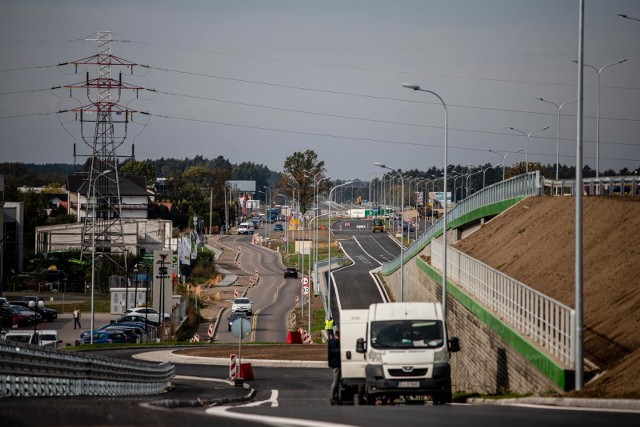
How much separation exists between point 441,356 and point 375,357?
1530 mm

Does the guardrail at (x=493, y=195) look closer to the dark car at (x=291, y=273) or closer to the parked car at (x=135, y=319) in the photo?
the parked car at (x=135, y=319)

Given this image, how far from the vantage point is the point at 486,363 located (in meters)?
29.6

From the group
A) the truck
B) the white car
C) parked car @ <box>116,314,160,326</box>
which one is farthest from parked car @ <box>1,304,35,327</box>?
the truck

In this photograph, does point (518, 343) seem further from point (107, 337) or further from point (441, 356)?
point (107, 337)

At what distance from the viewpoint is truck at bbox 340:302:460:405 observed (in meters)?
24.3

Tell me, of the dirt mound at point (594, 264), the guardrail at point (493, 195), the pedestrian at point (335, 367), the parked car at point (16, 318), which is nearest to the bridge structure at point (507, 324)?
the guardrail at point (493, 195)

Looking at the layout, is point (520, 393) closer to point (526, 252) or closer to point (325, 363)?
point (526, 252)

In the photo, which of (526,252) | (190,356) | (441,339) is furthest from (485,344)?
(190,356)

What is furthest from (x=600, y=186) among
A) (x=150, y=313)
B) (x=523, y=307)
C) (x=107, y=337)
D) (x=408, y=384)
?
(x=150, y=313)

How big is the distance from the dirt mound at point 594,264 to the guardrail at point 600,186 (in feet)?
4.47

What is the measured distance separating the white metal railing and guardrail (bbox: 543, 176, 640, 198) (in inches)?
295

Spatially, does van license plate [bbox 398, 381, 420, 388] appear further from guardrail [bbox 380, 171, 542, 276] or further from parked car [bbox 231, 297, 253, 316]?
parked car [bbox 231, 297, 253, 316]

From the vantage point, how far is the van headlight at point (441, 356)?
24.5m

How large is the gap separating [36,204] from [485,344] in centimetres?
12774
